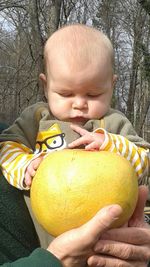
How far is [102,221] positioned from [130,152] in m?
0.50

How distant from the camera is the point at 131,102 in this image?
81.3 feet

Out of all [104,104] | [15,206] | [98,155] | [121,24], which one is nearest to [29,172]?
[15,206]

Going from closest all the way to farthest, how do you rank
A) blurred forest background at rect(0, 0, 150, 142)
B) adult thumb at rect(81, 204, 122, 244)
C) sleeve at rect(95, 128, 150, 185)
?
adult thumb at rect(81, 204, 122, 244), sleeve at rect(95, 128, 150, 185), blurred forest background at rect(0, 0, 150, 142)

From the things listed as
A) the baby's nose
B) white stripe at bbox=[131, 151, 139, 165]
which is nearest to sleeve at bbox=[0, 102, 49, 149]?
the baby's nose

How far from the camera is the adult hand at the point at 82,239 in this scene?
142 centimetres

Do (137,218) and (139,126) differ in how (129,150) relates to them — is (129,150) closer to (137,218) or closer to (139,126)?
(137,218)

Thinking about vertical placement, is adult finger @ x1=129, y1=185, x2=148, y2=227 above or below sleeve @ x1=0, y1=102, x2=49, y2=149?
below

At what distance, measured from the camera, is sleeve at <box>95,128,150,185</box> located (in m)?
1.80

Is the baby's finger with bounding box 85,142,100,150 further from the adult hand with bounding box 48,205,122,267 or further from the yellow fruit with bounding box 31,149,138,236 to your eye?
the adult hand with bounding box 48,205,122,267

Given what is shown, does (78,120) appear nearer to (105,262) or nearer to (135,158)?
(135,158)

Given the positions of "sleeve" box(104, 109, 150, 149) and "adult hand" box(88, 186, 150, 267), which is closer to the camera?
"adult hand" box(88, 186, 150, 267)

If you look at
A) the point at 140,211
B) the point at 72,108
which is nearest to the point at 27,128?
the point at 72,108

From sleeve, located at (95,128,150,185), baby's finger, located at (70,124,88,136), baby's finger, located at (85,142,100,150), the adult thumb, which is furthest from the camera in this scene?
baby's finger, located at (70,124,88,136)

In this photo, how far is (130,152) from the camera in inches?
73.2
